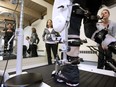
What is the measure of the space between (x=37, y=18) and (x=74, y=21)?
7.61 feet

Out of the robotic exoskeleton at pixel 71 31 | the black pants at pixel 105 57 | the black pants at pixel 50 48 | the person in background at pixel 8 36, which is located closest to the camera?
the robotic exoskeleton at pixel 71 31

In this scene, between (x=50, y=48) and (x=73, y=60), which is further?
(x=50, y=48)

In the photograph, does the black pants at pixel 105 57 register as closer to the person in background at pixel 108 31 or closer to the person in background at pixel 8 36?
the person in background at pixel 108 31

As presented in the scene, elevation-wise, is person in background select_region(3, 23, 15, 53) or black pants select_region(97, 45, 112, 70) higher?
person in background select_region(3, 23, 15, 53)

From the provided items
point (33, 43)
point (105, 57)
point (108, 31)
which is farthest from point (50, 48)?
point (108, 31)

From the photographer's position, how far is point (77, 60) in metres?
1.01

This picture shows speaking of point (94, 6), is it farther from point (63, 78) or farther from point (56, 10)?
point (63, 78)

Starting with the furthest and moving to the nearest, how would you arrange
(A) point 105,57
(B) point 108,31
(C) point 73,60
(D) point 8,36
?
1. (D) point 8,36
2. (A) point 105,57
3. (B) point 108,31
4. (C) point 73,60

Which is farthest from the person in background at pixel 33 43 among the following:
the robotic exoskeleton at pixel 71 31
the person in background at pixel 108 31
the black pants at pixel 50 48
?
the robotic exoskeleton at pixel 71 31

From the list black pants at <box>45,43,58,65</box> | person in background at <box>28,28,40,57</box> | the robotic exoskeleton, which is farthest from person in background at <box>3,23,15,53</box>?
the robotic exoskeleton

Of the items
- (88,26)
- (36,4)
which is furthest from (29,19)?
(88,26)

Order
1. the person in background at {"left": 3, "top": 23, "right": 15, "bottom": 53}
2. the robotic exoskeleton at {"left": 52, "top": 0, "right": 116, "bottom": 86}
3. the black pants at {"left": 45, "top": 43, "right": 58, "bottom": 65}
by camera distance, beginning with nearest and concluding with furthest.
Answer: the robotic exoskeleton at {"left": 52, "top": 0, "right": 116, "bottom": 86} → the person in background at {"left": 3, "top": 23, "right": 15, "bottom": 53} → the black pants at {"left": 45, "top": 43, "right": 58, "bottom": 65}

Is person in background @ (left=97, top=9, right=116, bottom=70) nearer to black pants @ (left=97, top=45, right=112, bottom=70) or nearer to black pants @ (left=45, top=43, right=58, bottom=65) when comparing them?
black pants @ (left=97, top=45, right=112, bottom=70)

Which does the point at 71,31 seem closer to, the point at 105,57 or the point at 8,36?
the point at 105,57
